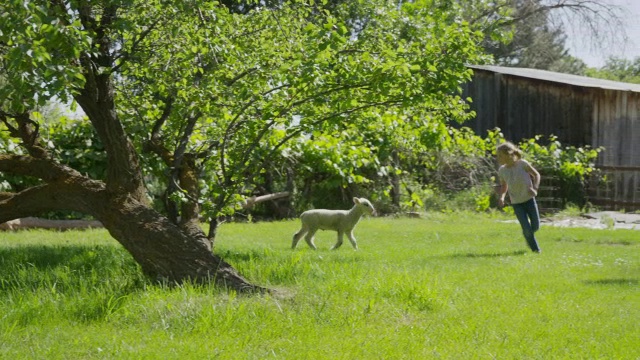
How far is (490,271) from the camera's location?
1116 cm

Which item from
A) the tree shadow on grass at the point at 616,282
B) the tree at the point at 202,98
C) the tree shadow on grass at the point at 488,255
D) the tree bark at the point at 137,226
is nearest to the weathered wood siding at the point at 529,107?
the tree shadow on grass at the point at 488,255

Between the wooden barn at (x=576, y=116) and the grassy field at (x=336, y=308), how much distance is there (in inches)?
630

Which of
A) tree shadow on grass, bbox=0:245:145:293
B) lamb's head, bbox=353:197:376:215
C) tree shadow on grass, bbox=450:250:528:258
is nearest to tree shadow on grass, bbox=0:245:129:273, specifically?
tree shadow on grass, bbox=0:245:145:293

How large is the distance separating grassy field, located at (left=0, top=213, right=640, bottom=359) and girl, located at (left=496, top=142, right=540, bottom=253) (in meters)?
0.52

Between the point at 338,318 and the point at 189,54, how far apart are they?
4495 millimetres

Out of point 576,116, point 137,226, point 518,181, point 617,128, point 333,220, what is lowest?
point 333,220

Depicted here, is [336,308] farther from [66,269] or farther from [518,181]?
[518,181]

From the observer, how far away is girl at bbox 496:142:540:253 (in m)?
13.4

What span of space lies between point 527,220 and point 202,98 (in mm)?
5564

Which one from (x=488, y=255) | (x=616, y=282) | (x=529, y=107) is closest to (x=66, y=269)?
(x=488, y=255)

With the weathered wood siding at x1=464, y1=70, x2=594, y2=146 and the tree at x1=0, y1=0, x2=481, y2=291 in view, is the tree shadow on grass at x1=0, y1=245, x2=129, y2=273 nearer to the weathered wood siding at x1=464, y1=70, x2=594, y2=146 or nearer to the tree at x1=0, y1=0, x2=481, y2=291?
the tree at x1=0, y1=0, x2=481, y2=291

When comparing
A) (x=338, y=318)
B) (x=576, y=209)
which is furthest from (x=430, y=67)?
(x=576, y=209)

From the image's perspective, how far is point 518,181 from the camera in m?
13.4

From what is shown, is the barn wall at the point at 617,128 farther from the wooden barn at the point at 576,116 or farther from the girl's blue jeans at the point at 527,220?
the girl's blue jeans at the point at 527,220
